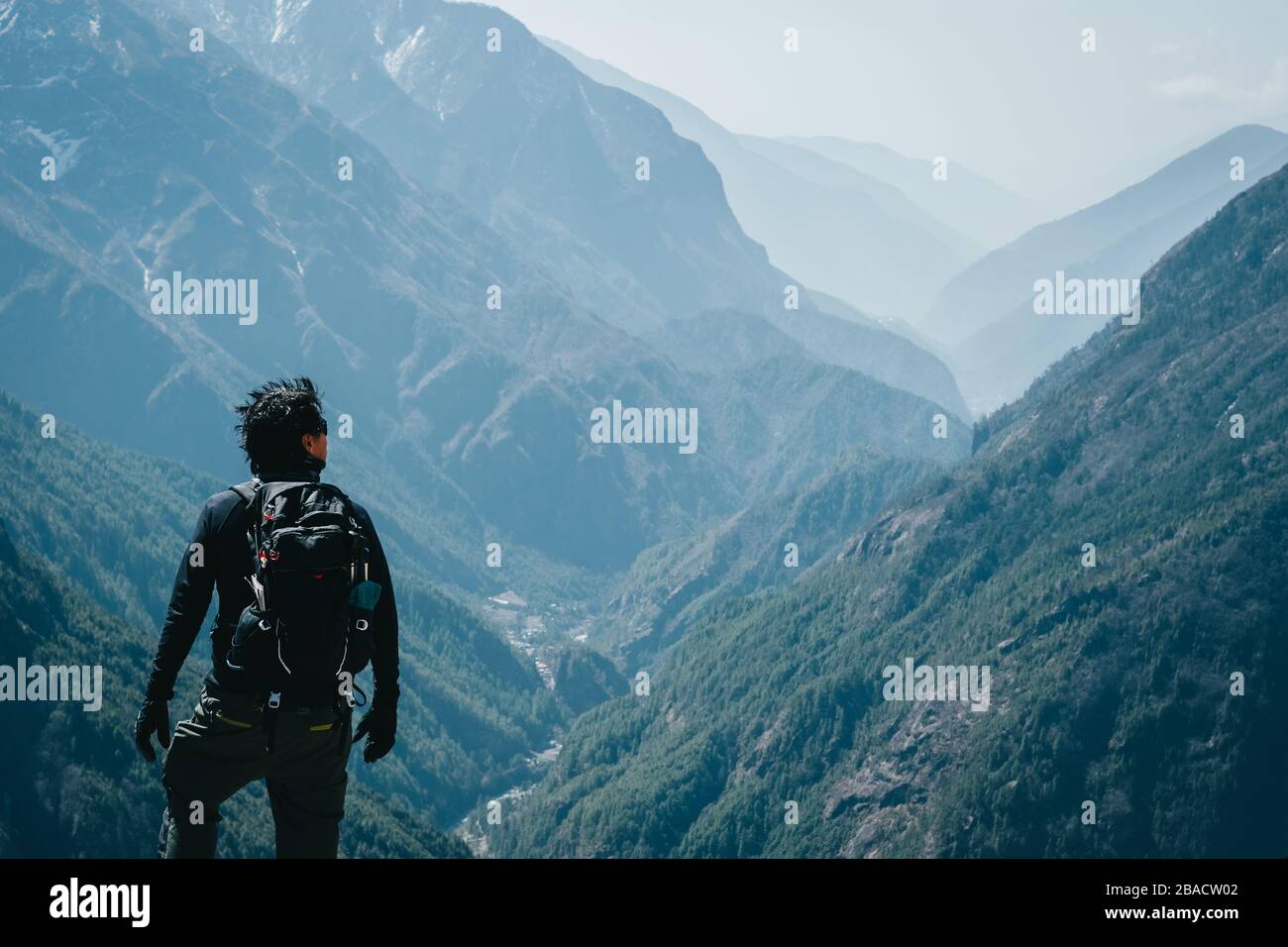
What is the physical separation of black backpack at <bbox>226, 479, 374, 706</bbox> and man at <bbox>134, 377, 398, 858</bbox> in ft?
0.08

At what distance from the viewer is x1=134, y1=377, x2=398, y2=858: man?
17.5m

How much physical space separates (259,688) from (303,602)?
1426mm

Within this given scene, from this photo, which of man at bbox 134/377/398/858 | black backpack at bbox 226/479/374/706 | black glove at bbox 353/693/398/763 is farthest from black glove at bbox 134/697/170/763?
black glove at bbox 353/693/398/763

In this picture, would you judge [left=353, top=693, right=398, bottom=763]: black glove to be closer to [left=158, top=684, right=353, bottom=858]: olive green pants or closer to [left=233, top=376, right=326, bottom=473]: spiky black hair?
[left=158, top=684, right=353, bottom=858]: olive green pants

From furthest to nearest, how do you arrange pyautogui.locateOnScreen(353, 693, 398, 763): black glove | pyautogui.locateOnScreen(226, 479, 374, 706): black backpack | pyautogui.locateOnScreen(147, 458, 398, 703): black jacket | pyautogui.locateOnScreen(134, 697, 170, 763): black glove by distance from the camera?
pyautogui.locateOnScreen(353, 693, 398, 763): black glove, pyautogui.locateOnScreen(134, 697, 170, 763): black glove, pyautogui.locateOnScreen(147, 458, 398, 703): black jacket, pyautogui.locateOnScreen(226, 479, 374, 706): black backpack

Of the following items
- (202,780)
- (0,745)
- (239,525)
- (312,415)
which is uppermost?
(312,415)

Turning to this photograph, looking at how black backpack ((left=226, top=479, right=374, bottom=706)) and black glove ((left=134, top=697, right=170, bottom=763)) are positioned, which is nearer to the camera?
black backpack ((left=226, top=479, right=374, bottom=706))

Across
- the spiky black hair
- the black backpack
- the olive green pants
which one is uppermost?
the spiky black hair

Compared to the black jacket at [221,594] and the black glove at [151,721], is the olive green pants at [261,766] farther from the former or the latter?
the black jacket at [221,594]

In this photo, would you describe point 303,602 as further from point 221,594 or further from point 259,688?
point 221,594
